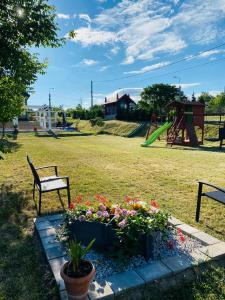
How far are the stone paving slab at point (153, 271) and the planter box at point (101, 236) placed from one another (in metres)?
0.16

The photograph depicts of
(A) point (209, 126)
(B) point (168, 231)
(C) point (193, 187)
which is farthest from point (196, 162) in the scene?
(A) point (209, 126)

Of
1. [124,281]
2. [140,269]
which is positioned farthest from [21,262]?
[140,269]

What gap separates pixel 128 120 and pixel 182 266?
33333 millimetres

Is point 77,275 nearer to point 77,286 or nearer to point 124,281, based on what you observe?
point 77,286

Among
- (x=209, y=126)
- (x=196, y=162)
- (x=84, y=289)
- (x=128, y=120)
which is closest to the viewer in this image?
(x=84, y=289)

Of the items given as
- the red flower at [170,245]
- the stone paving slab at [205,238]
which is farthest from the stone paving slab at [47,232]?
the stone paving slab at [205,238]

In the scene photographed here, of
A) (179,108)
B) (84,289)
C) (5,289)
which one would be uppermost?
(179,108)

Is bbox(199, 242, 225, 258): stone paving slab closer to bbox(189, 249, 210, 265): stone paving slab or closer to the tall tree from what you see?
bbox(189, 249, 210, 265): stone paving slab

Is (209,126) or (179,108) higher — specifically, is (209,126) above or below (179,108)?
below

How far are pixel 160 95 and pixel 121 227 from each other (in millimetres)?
45571

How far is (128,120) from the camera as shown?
35.7 m

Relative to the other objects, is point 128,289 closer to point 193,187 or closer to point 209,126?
point 193,187

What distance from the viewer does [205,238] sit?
3.61 m

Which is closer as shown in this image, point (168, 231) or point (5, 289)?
point (5, 289)
